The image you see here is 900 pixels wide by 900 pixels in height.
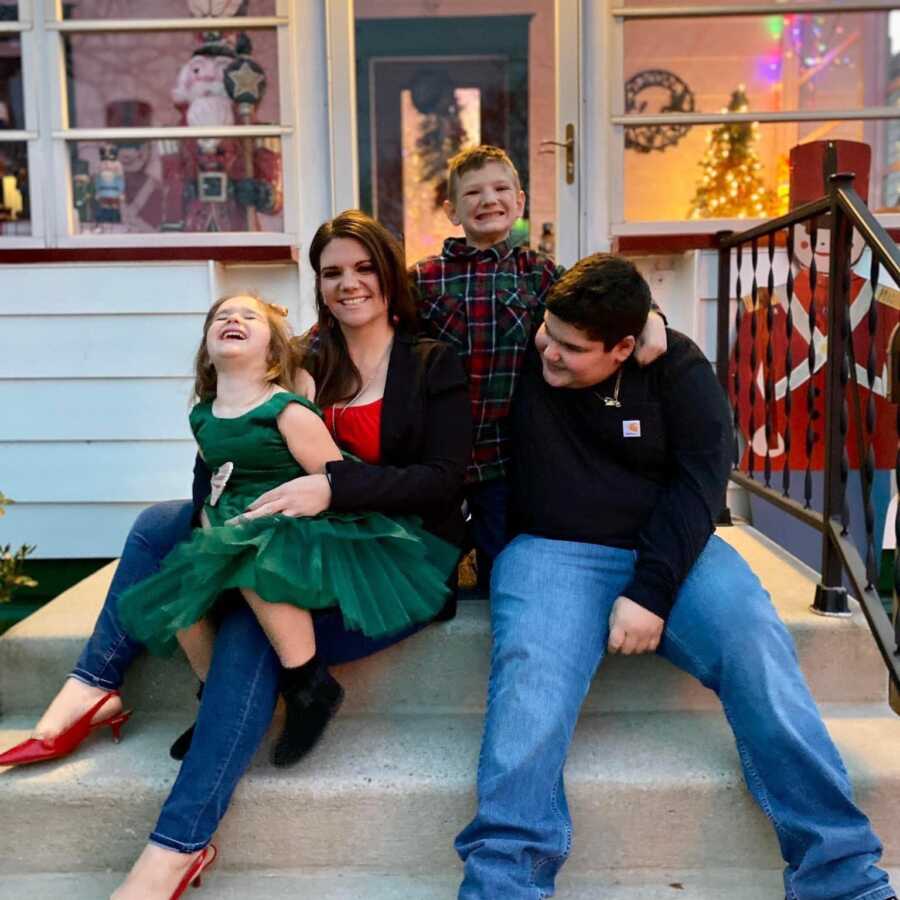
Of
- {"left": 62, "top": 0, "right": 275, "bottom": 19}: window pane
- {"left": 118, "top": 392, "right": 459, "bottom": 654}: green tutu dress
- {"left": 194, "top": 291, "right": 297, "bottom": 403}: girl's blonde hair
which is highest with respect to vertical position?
{"left": 62, "top": 0, "right": 275, "bottom": 19}: window pane

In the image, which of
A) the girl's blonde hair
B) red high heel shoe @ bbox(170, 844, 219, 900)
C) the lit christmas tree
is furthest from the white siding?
the lit christmas tree

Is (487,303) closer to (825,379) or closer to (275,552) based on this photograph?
(275,552)

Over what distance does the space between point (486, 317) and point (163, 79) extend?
1.93 meters

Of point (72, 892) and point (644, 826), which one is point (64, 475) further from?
point (644, 826)

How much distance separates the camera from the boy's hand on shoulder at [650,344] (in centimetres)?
189

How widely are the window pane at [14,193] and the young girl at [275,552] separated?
1.77 m

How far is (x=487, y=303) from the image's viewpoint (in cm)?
214

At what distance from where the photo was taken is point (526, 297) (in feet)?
7.07

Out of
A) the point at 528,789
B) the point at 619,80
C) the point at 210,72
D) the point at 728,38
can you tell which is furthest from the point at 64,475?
the point at 728,38

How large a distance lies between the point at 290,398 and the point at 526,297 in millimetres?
641

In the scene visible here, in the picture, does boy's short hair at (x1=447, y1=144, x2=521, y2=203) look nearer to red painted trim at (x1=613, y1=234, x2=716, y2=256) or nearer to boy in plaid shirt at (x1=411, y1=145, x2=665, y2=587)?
boy in plaid shirt at (x1=411, y1=145, x2=665, y2=587)

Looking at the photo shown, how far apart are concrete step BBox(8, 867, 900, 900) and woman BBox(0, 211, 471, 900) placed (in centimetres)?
25

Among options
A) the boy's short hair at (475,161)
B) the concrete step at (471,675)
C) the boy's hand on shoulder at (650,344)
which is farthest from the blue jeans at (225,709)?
the boy's short hair at (475,161)

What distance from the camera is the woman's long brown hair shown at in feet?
6.34
